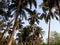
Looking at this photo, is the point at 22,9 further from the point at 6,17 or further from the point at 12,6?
the point at 6,17

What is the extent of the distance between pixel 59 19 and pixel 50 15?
2675 mm

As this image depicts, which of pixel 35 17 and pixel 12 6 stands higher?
pixel 12 6

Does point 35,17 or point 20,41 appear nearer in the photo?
point 35,17

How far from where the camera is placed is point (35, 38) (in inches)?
2879

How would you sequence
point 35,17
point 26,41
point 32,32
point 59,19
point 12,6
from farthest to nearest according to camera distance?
point 26,41
point 32,32
point 35,17
point 59,19
point 12,6

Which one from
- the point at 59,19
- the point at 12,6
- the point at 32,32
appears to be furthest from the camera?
the point at 32,32

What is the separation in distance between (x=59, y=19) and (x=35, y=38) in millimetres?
28422

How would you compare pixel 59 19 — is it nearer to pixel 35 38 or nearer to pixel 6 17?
pixel 6 17

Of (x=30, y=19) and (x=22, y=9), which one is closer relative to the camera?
(x=22, y=9)

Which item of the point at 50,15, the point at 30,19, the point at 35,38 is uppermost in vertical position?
the point at 50,15

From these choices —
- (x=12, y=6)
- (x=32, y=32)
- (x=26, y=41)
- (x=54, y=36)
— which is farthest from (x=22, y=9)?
(x=54, y=36)

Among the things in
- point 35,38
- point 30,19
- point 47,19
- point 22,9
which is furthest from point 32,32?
point 22,9

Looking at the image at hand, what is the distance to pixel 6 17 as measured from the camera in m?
47.8

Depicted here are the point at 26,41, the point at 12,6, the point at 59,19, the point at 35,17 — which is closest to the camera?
the point at 12,6
